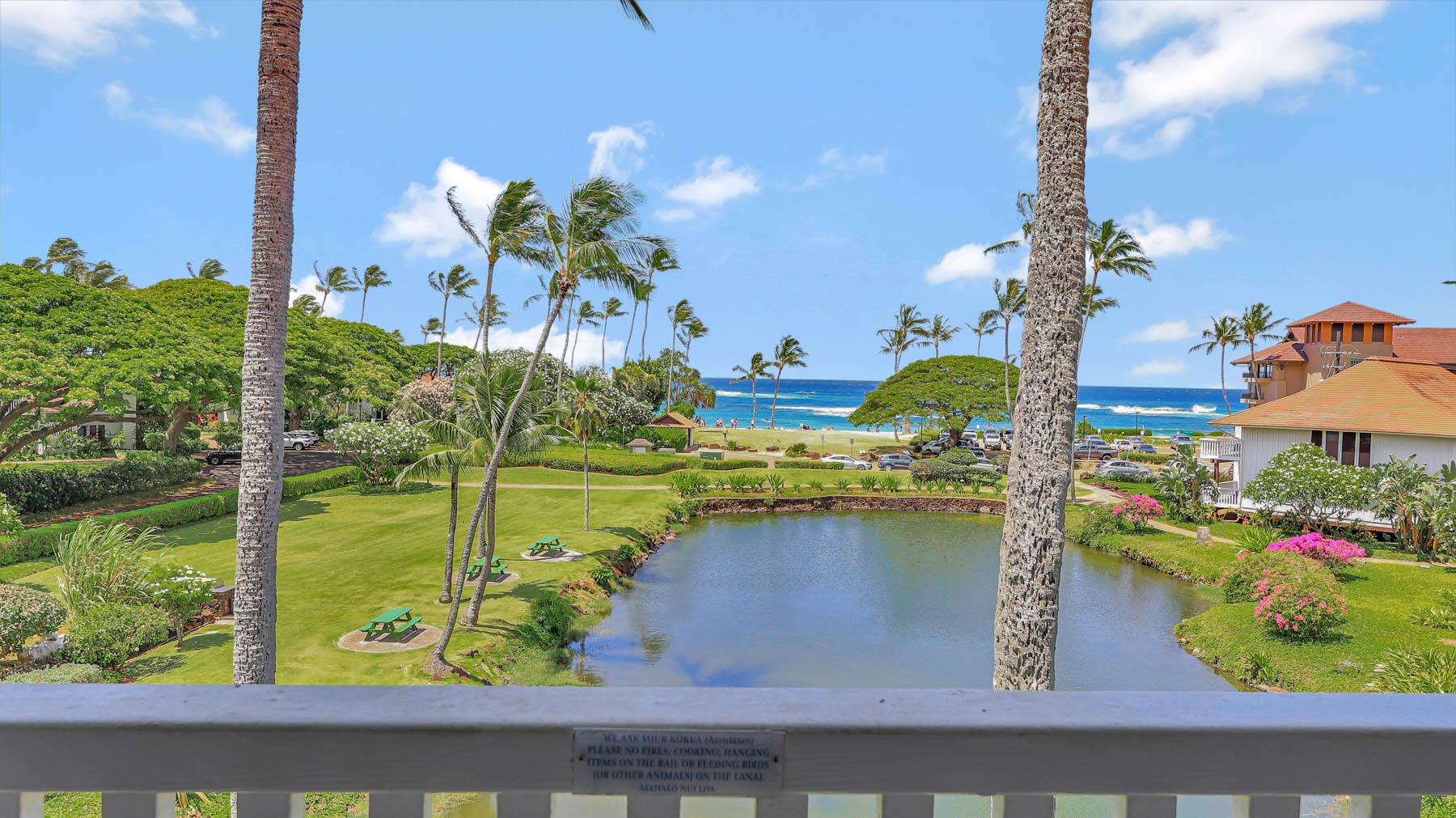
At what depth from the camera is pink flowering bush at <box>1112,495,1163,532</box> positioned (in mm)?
26109

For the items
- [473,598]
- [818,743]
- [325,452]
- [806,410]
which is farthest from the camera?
[806,410]

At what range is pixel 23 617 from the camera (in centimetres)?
1097

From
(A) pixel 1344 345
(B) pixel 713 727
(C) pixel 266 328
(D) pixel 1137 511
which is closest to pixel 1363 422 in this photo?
(D) pixel 1137 511

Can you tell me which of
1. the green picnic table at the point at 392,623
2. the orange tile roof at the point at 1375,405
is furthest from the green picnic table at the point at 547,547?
the orange tile roof at the point at 1375,405

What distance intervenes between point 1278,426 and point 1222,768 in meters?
30.5

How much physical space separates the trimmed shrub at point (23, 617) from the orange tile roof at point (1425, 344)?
163ft

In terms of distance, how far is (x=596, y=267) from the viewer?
14344 millimetres

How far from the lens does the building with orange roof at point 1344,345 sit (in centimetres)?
3506

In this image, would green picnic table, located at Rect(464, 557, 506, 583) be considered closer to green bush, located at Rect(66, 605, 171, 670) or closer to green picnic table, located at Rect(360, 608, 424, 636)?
green picnic table, located at Rect(360, 608, 424, 636)

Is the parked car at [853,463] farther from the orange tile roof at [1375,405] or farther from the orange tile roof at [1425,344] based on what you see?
the orange tile roof at [1425,344]

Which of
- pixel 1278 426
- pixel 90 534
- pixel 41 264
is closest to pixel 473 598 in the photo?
pixel 90 534

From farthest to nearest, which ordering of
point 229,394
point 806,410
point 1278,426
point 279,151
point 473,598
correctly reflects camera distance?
point 806,410, point 1278,426, point 229,394, point 473,598, point 279,151

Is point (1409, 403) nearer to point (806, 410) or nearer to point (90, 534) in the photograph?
point (90, 534)

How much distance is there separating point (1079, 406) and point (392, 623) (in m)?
154
